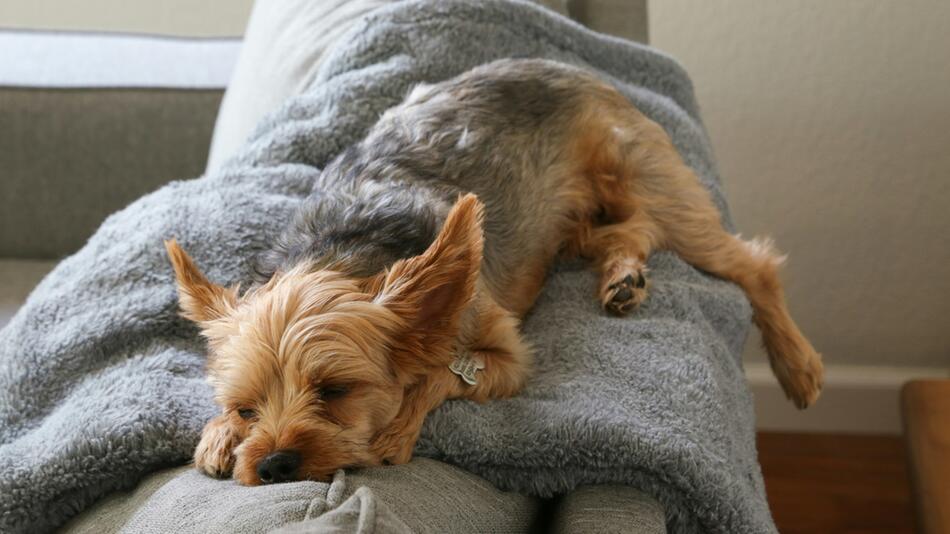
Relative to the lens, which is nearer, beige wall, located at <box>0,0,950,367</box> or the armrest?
the armrest

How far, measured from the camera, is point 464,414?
1.44 m

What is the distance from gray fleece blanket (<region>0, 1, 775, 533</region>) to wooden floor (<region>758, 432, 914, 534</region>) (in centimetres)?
132

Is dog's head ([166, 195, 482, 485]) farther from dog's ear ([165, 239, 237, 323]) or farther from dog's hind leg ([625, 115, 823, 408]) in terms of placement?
dog's hind leg ([625, 115, 823, 408])

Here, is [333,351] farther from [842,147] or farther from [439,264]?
[842,147]

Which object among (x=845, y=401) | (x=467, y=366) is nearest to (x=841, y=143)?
(x=845, y=401)

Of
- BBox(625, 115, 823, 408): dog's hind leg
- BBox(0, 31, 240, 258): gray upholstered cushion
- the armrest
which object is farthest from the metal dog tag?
BBox(0, 31, 240, 258): gray upholstered cushion

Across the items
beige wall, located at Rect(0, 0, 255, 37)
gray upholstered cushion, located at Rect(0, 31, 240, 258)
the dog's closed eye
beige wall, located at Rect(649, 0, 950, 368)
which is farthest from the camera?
beige wall, located at Rect(0, 0, 255, 37)

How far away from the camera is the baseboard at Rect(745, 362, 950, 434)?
11.0 ft

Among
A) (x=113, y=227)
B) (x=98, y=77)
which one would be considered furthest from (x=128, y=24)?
(x=113, y=227)

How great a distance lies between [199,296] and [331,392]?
0.27 m

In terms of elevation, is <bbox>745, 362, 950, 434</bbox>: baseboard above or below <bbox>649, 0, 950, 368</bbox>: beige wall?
below

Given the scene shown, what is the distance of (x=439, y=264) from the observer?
4.70 feet

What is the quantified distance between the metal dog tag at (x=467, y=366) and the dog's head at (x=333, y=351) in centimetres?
3

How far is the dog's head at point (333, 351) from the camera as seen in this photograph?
138 centimetres
